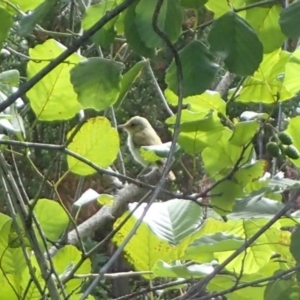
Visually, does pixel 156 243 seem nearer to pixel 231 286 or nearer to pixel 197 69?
pixel 231 286

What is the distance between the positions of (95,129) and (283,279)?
219 millimetres

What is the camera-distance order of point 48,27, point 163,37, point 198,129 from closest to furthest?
point 163,37 → point 198,129 → point 48,27

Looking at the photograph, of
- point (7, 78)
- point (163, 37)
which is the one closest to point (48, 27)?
point (7, 78)

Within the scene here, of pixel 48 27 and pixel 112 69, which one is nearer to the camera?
pixel 112 69

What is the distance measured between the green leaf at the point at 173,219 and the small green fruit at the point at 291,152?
0.13 meters

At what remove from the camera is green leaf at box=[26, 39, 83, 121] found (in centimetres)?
61

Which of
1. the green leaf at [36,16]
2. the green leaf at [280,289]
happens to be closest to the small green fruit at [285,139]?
the green leaf at [280,289]

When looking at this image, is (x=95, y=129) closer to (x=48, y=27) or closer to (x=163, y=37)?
(x=163, y=37)

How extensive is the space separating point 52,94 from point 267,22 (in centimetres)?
21

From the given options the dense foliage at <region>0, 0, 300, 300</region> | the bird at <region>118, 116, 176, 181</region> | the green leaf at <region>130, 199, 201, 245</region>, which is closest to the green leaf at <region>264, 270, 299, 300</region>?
the dense foliage at <region>0, 0, 300, 300</region>

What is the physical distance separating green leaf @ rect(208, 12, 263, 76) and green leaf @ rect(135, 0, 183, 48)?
3 centimetres

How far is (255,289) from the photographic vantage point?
652 millimetres

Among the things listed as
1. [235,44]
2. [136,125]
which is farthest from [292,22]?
[136,125]

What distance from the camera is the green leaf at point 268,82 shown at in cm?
59
